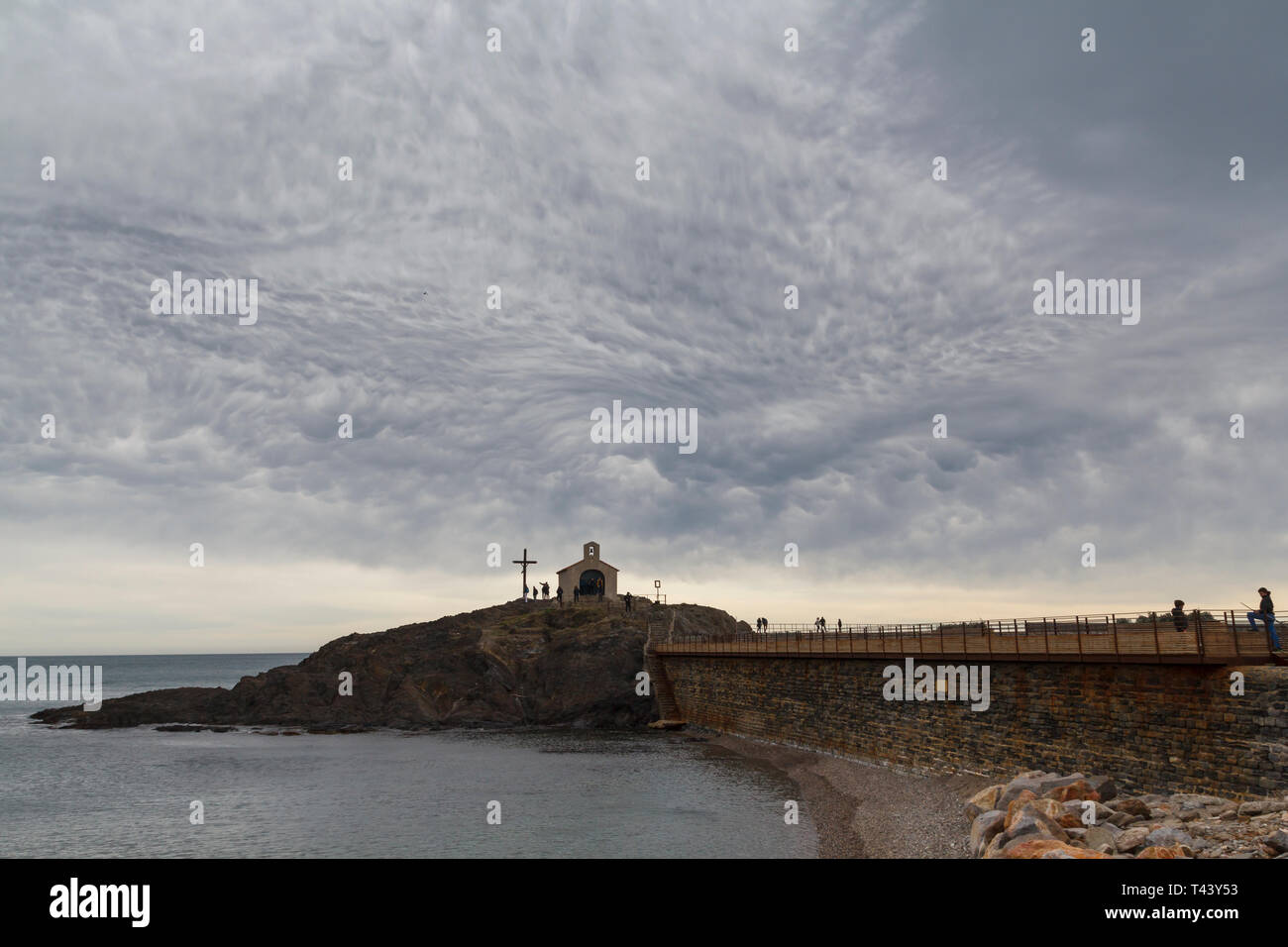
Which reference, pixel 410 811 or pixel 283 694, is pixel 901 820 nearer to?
pixel 410 811

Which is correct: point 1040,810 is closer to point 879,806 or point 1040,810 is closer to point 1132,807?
point 1132,807

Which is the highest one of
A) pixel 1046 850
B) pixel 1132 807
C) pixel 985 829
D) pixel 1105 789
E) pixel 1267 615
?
pixel 1267 615

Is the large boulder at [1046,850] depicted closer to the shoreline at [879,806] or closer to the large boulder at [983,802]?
the shoreline at [879,806]

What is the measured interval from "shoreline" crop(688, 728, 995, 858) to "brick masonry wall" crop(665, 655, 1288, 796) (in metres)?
1.15

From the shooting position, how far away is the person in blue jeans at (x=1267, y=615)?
2534 centimetres

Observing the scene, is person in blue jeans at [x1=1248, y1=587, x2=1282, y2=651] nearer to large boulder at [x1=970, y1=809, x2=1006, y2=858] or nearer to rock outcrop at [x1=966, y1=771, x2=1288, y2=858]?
rock outcrop at [x1=966, y1=771, x2=1288, y2=858]

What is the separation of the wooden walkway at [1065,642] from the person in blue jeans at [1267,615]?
173 mm

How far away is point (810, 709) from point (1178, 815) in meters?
29.5

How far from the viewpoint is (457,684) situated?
268ft

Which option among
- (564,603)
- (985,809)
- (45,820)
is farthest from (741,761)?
(564,603)

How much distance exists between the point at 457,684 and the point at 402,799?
40563mm

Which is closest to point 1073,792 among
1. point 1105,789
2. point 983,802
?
point 1105,789

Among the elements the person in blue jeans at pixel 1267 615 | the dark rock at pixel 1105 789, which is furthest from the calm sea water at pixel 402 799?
the person in blue jeans at pixel 1267 615

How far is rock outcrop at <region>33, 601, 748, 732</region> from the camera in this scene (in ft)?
257
